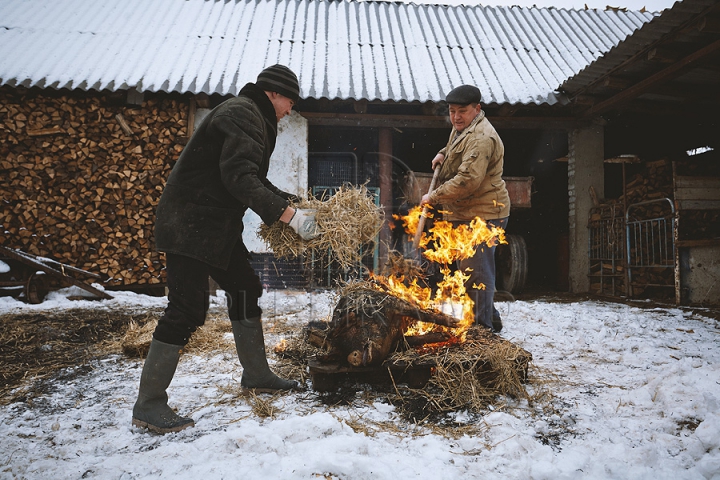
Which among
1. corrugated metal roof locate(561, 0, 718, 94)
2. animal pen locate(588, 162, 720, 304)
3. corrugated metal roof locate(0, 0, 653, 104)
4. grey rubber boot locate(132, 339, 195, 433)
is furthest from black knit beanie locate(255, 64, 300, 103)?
animal pen locate(588, 162, 720, 304)

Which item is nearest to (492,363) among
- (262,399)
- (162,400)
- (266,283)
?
(262,399)

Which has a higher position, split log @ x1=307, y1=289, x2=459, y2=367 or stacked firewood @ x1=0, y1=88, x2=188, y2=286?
stacked firewood @ x1=0, y1=88, x2=188, y2=286

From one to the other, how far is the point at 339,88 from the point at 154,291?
466cm

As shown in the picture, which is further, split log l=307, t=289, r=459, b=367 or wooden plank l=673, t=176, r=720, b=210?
wooden plank l=673, t=176, r=720, b=210

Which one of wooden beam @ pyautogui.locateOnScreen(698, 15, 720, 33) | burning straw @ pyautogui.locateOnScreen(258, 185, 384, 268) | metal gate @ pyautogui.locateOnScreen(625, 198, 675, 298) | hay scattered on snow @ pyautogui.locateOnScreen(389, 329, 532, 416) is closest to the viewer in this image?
hay scattered on snow @ pyautogui.locateOnScreen(389, 329, 532, 416)

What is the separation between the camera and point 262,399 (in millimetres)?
2535

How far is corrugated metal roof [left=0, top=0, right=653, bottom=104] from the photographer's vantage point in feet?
22.2

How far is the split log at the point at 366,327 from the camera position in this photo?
8.41 ft

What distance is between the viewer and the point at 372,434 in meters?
2.08

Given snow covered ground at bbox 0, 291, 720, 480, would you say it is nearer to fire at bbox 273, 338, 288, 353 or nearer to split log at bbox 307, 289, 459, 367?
split log at bbox 307, 289, 459, 367

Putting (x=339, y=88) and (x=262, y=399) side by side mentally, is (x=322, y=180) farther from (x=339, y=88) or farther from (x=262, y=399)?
(x=262, y=399)

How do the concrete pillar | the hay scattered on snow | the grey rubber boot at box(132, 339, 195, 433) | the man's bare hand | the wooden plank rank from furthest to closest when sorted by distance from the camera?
the concrete pillar
the wooden plank
the man's bare hand
the hay scattered on snow
the grey rubber boot at box(132, 339, 195, 433)

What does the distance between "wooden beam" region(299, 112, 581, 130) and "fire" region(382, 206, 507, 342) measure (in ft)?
11.3

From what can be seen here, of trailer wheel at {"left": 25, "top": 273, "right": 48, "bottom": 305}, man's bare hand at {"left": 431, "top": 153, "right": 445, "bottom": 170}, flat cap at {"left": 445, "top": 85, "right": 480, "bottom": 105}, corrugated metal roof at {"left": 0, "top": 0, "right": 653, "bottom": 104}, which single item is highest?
corrugated metal roof at {"left": 0, "top": 0, "right": 653, "bottom": 104}
